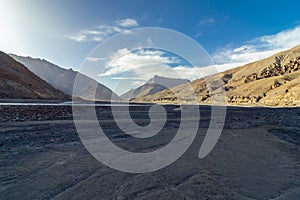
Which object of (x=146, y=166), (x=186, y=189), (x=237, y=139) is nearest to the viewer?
(x=186, y=189)

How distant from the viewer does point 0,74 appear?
64.5 meters

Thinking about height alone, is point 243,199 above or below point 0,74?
below

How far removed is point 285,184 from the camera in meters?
5.45

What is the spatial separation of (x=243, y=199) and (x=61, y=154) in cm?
642

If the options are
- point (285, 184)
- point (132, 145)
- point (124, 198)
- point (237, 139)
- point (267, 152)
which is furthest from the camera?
point (237, 139)

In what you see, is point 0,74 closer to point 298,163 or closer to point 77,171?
point 77,171

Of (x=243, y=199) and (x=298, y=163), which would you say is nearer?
(x=243, y=199)

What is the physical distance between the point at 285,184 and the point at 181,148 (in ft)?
14.1

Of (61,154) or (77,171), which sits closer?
(77,171)

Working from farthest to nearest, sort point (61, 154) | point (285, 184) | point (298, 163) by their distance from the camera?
point (61, 154) < point (298, 163) < point (285, 184)

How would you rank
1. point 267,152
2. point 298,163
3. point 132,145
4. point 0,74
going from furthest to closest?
point 0,74
point 132,145
point 267,152
point 298,163

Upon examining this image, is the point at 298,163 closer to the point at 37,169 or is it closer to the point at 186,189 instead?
the point at 186,189

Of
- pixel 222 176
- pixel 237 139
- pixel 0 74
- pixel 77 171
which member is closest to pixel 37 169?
pixel 77 171


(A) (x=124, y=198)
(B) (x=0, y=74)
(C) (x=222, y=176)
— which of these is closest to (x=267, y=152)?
(C) (x=222, y=176)
